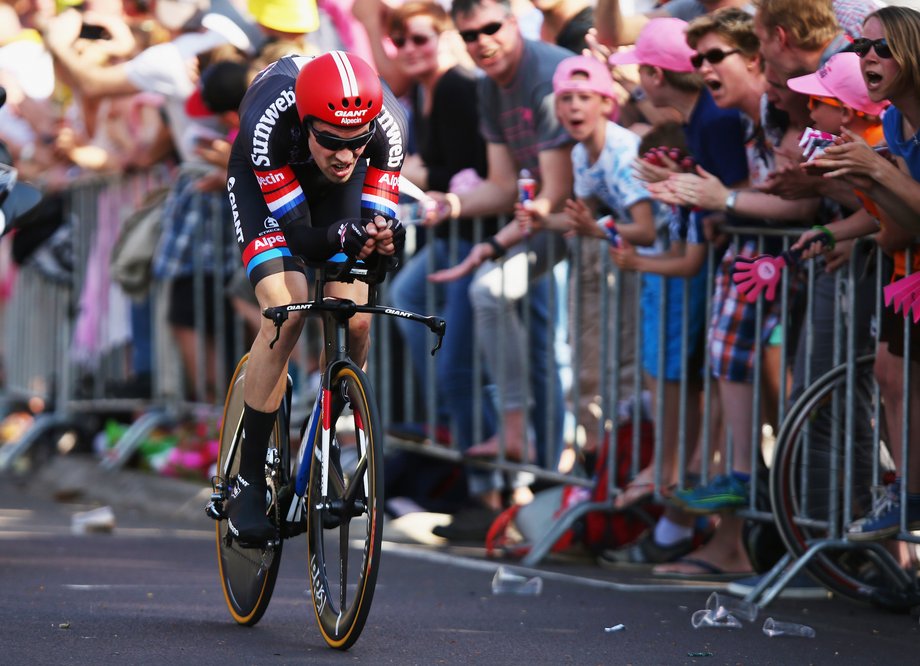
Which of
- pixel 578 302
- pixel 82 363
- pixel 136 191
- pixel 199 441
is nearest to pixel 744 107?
pixel 578 302

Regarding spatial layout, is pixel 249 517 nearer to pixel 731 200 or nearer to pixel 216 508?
pixel 216 508

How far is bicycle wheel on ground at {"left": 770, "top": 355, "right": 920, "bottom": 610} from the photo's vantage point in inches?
285

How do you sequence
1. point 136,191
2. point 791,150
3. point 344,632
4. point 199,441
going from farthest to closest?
point 136,191 → point 199,441 → point 791,150 → point 344,632

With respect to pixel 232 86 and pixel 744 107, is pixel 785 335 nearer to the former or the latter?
pixel 744 107

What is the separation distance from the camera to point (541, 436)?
30.9 feet

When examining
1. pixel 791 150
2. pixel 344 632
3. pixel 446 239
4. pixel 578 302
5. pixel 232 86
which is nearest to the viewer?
pixel 344 632

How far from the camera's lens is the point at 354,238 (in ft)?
19.7

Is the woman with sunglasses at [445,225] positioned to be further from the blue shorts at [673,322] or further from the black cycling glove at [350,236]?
the black cycling glove at [350,236]

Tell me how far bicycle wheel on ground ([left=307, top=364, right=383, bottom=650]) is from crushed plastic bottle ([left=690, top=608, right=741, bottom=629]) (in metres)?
1.38

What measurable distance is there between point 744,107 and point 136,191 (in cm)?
646

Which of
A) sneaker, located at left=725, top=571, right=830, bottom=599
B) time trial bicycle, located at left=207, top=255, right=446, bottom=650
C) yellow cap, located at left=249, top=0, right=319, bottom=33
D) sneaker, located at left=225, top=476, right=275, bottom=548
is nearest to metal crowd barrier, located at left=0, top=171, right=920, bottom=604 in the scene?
sneaker, located at left=725, top=571, right=830, bottom=599

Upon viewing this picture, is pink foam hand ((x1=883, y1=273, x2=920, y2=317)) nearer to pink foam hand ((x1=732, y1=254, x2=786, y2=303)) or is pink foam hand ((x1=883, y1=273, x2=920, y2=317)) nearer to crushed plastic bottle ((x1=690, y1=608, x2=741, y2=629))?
pink foam hand ((x1=732, y1=254, x2=786, y2=303))

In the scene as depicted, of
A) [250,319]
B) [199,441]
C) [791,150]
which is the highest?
[791,150]

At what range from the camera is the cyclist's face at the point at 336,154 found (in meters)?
6.08
